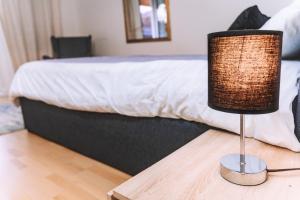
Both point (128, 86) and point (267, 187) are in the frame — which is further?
point (128, 86)

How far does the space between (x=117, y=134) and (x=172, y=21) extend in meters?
1.99

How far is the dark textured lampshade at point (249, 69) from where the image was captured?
24.3 inches

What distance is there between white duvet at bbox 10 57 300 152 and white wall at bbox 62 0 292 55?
4.49 ft

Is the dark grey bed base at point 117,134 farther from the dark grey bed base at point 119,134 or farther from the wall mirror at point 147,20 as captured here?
the wall mirror at point 147,20

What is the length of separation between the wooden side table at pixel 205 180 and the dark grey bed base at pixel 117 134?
267 millimetres

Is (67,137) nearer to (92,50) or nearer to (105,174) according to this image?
(105,174)

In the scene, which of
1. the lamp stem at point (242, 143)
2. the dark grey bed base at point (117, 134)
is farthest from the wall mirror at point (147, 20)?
the lamp stem at point (242, 143)

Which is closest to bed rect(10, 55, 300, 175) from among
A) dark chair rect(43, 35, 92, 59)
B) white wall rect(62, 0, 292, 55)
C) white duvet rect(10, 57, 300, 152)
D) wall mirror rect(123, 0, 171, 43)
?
white duvet rect(10, 57, 300, 152)

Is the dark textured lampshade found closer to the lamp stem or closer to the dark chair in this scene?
the lamp stem

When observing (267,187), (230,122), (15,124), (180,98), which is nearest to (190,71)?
(180,98)

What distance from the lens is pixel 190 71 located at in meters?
1.17

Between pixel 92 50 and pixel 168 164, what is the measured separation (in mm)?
3816

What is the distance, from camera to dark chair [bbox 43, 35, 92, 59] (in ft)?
12.8

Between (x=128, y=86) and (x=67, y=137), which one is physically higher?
(x=128, y=86)
